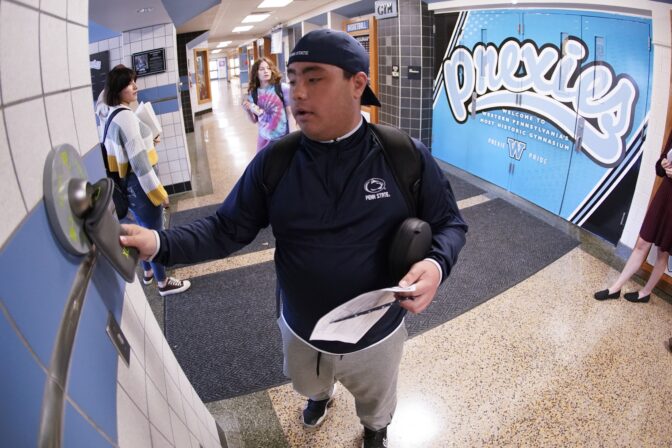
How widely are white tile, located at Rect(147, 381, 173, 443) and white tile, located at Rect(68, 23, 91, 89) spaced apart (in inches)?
29.2

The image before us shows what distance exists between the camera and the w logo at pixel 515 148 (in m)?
4.54

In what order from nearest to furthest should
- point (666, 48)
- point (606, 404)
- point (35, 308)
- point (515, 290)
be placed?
point (35, 308) → point (606, 404) → point (666, 48) → point (515, 290)

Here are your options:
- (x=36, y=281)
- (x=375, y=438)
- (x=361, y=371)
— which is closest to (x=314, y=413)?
(x=375, y=438)

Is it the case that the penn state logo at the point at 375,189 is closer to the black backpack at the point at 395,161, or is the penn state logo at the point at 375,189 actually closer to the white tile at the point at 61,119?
the black backpack at the point at 395,161

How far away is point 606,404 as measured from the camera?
203 centimetres

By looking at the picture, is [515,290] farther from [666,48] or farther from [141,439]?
[141,439]

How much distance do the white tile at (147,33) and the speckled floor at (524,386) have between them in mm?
4372

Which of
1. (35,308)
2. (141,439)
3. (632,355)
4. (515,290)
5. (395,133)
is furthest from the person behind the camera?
(515,290)

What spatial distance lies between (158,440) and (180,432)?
0.22m

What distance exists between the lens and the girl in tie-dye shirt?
3846mm

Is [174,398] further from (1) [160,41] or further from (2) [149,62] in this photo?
(1) [160,41]

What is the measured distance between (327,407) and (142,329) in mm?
1221

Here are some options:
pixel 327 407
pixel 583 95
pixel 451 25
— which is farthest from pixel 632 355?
pixel 451 25

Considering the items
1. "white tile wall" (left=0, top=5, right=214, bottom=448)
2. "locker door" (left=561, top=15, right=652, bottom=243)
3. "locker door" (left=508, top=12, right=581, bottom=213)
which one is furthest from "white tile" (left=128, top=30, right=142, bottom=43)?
"locker door" (left=561, top=15, right=652, bottom=243)
